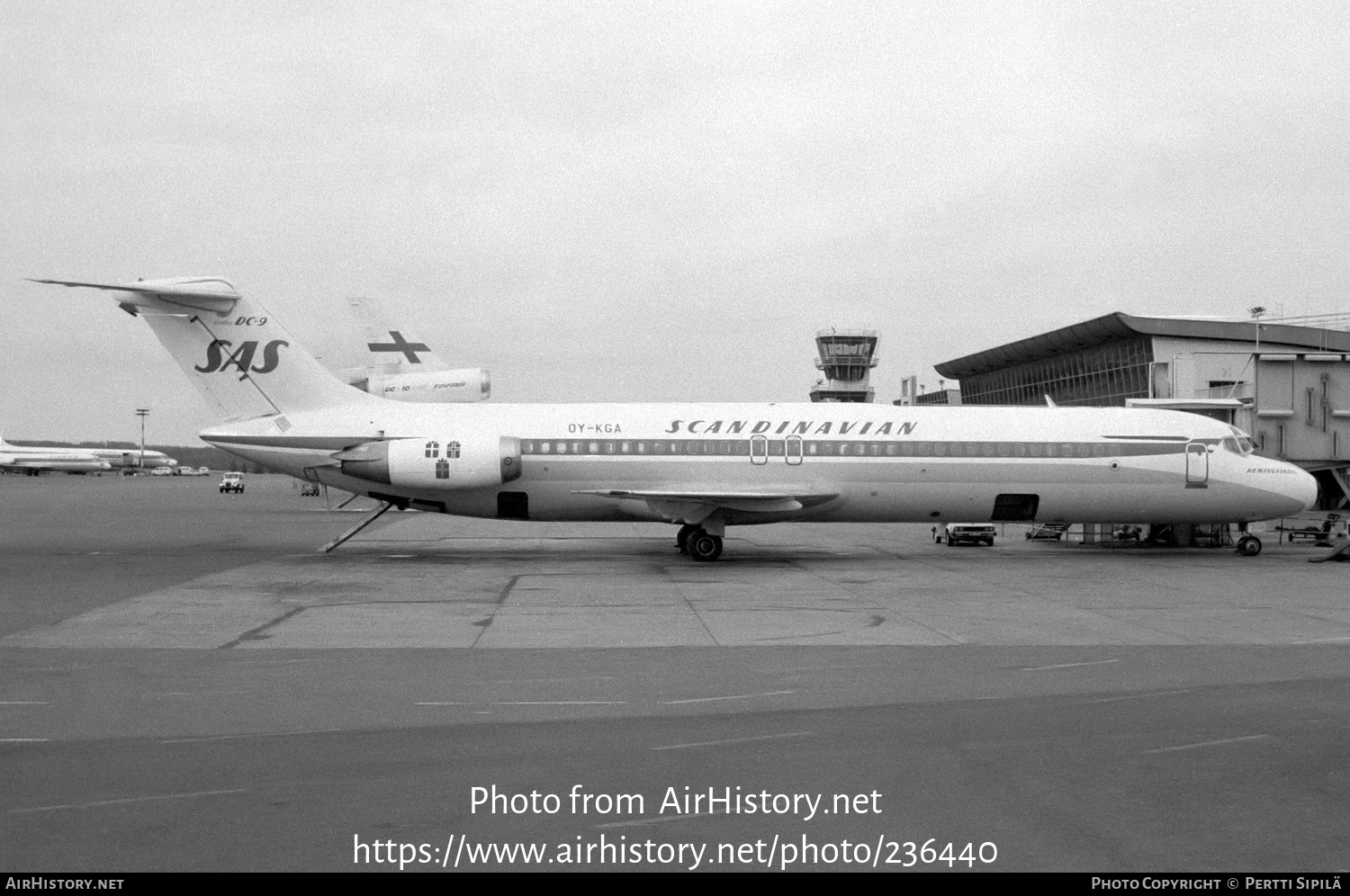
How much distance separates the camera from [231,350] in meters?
26.4

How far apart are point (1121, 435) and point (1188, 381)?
1895 centimetres

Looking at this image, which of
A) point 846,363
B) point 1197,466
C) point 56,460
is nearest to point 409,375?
point 1197,466

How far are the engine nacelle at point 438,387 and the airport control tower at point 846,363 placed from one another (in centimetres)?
5503

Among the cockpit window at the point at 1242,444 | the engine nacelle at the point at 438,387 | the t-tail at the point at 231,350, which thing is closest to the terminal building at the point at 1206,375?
the cockpit window at the point at 1242,444

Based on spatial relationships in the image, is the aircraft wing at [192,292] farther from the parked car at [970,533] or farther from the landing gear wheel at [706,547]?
the parked car at [970,533]

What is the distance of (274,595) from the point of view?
768 inches

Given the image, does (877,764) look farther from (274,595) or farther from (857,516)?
(857,516)

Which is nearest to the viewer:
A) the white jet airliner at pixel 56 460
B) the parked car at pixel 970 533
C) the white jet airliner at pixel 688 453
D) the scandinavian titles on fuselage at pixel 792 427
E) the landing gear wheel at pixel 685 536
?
the white jet airliner at pixel 688 453

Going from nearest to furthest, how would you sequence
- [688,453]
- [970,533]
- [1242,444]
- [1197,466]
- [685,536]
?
1. [688,453]
2. [1197,466]
3. [685,536]
4. [1242,444]
5. [970,533]

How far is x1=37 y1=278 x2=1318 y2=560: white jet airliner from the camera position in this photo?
26.2 metres

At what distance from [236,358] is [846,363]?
2696 inches

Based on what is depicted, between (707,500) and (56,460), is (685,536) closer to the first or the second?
(707,500)

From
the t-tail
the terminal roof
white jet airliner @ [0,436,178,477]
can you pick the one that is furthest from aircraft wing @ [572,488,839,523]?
white jet airliner @ [0,436,178,477]

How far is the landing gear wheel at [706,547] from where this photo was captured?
26469mm
